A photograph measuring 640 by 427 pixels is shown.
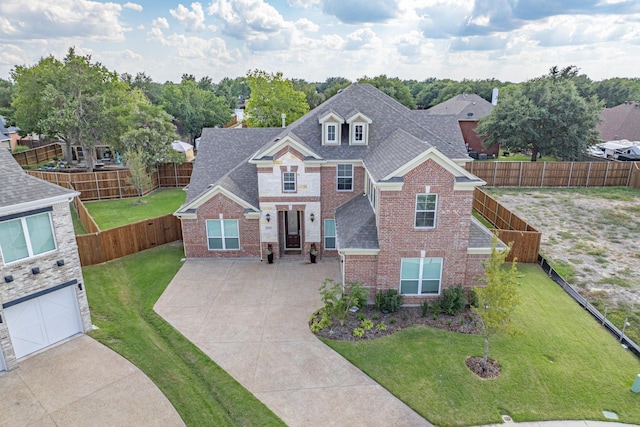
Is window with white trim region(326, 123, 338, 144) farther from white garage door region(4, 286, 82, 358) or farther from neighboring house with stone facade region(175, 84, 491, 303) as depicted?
white garage door region(4, 286, 82, 358)

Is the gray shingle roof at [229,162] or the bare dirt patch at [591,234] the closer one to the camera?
the bare dirt patch at [591,234]

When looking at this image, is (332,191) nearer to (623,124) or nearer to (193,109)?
(193,109)

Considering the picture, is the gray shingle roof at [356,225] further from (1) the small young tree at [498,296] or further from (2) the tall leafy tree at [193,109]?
(2) the tall leafy tree at [193,109]

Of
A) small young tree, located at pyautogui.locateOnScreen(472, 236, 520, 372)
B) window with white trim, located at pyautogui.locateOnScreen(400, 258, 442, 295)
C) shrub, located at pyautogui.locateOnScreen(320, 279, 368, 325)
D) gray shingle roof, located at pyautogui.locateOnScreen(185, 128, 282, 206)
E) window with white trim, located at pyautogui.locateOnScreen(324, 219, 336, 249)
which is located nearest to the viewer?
small young tree, located at pyautogui.locateOnScreen(472, 236, 520, 372)

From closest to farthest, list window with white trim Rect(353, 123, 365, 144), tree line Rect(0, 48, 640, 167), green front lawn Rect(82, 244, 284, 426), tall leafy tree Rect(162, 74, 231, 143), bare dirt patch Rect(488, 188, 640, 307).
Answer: green front lawn Rect(82, 244, 284, 426)
bare dirt patch Rect(488, 188, 640, 307)
window with white trim Rect(353, 123, 365, 144)
tree line Rect(0, 48, 640, 167)
tall leafy tree Rect(162, 74, 231, 143)

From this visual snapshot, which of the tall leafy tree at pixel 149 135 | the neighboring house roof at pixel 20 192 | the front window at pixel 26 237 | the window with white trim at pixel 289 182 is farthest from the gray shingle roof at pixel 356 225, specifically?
the tall leafy tree at pixel 149 135

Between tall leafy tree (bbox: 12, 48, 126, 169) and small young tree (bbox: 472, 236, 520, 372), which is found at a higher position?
tall leafy tree (bbox: 12, 48, 126, 169)

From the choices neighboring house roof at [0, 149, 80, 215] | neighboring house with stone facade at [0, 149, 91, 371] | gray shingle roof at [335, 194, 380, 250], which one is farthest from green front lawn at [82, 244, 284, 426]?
gray shingle roof at [335, 194, 380, 250]
